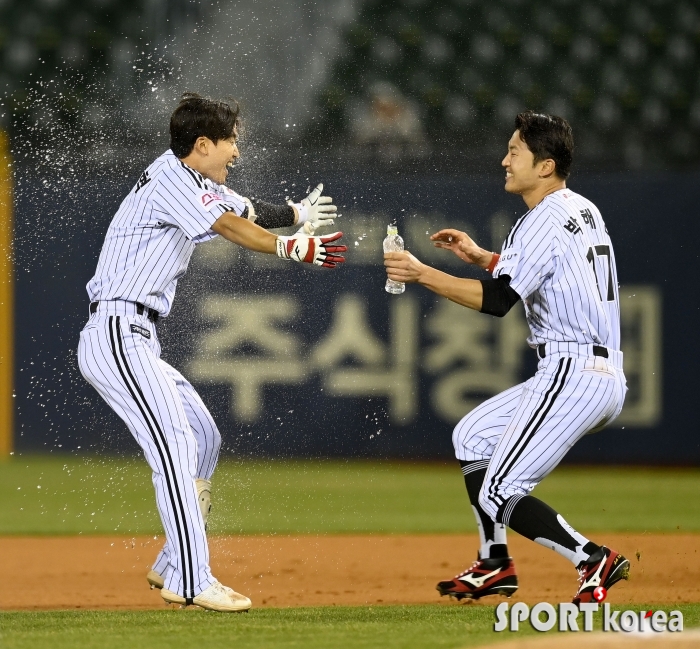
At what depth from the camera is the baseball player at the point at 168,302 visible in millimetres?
3609

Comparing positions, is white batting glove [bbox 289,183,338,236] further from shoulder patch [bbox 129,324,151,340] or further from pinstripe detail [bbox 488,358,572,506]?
pinstripe detail [bbox 488,358,572,506]

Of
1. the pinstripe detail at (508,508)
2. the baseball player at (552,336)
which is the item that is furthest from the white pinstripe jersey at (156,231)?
the pinstripe detail at (508,508)

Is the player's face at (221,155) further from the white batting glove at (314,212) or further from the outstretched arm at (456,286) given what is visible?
the outstretched arm at (456,286)

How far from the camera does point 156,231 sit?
3.79 m

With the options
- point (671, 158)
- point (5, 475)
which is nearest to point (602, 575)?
point (5, 475)

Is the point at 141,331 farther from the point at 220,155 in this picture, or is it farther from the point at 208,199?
the point at 220,155

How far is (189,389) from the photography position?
4.00 m

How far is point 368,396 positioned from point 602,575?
5391 mm

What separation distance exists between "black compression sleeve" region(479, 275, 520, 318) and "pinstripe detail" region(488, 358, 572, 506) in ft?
0.92

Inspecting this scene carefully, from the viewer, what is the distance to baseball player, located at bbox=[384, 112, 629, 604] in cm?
358

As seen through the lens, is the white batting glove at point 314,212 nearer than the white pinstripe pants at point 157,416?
No

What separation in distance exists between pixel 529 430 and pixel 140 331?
129cm

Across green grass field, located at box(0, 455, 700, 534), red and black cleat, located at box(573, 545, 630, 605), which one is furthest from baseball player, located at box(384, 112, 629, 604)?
green grass field, located at box(0, 455, 700, 534)

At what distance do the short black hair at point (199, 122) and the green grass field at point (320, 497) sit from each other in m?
3.12
